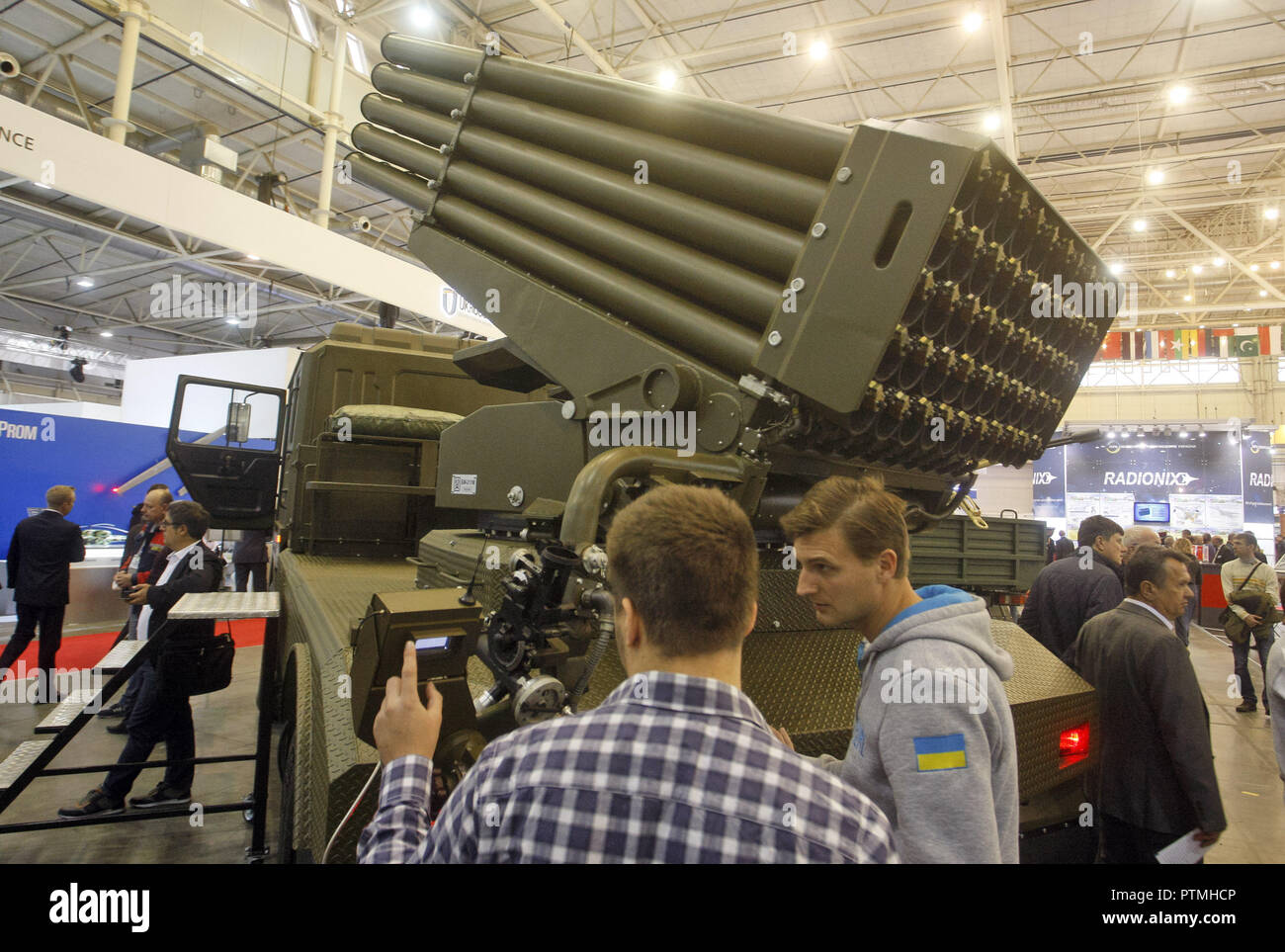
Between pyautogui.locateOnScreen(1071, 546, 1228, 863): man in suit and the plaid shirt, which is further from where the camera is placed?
pyautogui.locateOnScreen(1071, 546, 1228, 863): man in suit

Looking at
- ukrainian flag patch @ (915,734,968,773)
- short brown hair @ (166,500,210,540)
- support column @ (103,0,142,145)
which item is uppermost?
support column @ (103,0,142,145)

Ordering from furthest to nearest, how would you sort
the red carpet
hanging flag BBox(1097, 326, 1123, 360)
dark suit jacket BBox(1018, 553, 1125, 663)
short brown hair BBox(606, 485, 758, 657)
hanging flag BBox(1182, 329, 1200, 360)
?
hanging flag BBox(1182, 329, 1200, 360)
hanging flag BBox(1097, 326, 1123, 360)
the red carpet
dark suit jacket BBox(1018, 553, 1125, 663)
short brown hair BBox(606, 485, 758, 657)

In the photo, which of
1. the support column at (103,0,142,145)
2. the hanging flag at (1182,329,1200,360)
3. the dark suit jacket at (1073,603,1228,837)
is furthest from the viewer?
the hanging flag at (1182,329,1200,360)

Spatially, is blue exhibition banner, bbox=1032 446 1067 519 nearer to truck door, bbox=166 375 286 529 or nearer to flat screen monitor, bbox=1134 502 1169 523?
flat screen monitor, bbox=1134 502 1169 523

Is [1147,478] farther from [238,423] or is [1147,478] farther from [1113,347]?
[238,423]

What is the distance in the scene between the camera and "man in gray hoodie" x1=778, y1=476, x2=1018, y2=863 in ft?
4.65

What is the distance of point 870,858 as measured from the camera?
3.44ft

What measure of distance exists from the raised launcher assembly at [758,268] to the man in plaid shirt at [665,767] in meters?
1.31

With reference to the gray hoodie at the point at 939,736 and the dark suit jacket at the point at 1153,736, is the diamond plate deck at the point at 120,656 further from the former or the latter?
the dark suit jacket at the point at 1153,736

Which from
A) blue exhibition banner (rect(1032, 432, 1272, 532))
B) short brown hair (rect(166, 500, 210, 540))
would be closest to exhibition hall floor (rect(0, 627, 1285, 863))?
short brown hair (rect(166, 500, 210, 540))

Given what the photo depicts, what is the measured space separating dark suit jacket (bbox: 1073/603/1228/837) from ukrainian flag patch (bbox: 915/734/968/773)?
2035 mm

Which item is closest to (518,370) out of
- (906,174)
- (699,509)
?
(906,174)

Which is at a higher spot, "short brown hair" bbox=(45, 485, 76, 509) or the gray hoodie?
"short brown hair" bbox=(45, 485, 76, 509)

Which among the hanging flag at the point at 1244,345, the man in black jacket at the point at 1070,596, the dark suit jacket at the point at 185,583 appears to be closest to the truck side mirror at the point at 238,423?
the dark suit jacket at the point at 185,583
